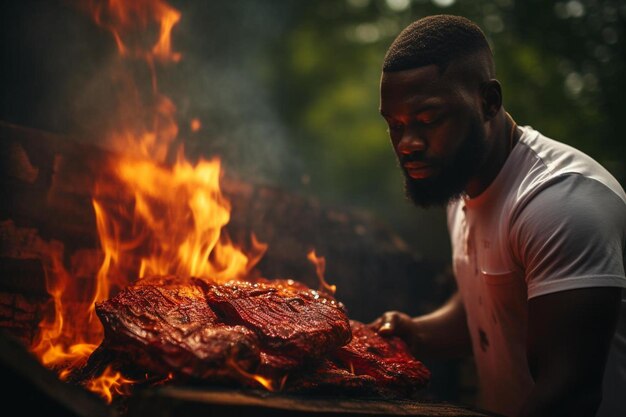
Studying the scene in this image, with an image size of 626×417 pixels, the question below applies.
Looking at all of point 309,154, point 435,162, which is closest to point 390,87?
point 435,162

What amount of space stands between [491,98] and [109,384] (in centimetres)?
253

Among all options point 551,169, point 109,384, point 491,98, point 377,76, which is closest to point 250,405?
point 109,384

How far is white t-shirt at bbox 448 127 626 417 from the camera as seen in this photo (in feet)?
7.61

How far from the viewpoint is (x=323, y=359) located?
7.80ft

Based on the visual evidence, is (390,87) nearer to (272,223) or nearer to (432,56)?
(432,56)

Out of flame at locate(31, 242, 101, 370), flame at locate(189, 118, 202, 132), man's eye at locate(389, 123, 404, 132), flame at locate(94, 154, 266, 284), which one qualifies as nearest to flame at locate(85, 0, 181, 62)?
flame at locate(189, 118, 202, 132)

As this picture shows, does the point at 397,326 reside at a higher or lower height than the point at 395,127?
lower

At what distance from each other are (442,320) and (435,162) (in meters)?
1.49

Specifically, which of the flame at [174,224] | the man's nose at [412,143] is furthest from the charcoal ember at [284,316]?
the man's nose at [412,143]

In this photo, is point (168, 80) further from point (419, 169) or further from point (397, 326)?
point (397, 326)

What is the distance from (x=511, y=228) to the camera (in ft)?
8.79

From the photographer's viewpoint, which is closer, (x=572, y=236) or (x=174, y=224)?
(x=572, y=236)

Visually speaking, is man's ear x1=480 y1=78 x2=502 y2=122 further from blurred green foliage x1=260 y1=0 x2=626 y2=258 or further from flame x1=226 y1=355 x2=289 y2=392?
blurred green foliage x1=260 y1=0 x2=626 y2=258

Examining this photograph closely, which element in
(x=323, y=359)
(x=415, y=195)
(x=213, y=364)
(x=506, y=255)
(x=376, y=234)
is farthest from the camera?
(x=376, y=234)
